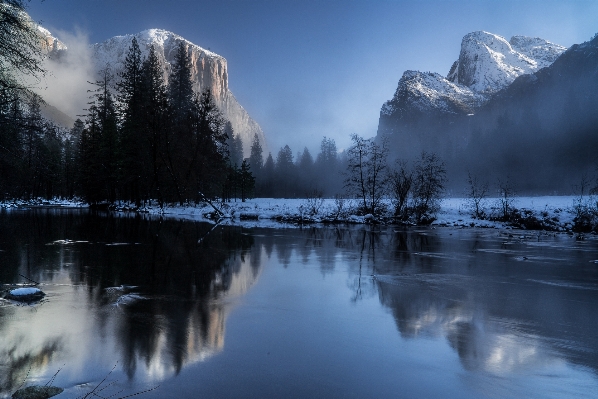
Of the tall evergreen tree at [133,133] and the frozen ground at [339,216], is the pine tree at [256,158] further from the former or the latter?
the frozen ground at [339,216]

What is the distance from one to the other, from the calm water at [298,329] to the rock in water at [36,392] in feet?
0.35

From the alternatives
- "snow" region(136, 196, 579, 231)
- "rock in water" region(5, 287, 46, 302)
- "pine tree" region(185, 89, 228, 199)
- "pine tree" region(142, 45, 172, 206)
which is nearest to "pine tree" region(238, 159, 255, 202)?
"pine tree" region(142, 45, 172, 206)

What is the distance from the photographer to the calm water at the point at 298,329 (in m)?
4.18

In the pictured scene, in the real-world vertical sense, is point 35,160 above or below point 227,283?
above

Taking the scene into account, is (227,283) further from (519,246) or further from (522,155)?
(522,155)

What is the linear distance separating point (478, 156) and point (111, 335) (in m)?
122

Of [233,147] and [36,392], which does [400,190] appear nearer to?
[36,392]

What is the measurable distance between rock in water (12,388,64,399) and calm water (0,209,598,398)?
11 centimetres

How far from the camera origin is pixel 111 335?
539cm

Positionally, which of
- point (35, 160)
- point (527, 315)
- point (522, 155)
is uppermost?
point (522, 155)

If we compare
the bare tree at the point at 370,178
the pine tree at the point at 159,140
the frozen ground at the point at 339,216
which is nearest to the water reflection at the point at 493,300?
the frozen ground at the point at 339,216

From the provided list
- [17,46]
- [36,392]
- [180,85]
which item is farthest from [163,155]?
[36,392]

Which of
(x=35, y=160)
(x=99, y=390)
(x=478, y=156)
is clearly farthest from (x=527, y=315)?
(x=478, y=156)

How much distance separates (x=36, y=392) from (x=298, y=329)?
11.4 ft
